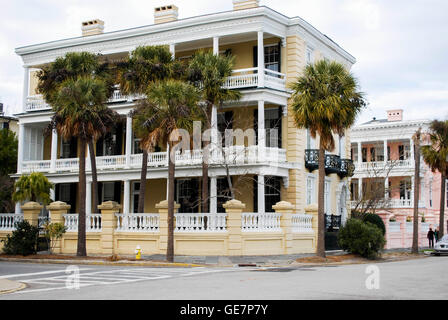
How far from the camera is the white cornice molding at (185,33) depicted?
107ft

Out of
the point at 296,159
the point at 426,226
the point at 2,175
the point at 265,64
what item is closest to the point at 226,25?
the point at 265,64

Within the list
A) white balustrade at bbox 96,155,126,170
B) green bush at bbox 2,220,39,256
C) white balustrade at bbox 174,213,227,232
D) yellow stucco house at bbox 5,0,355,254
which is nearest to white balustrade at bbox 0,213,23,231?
green bush at bbox 2,220,39,256

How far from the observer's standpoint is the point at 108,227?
2875 centimetres

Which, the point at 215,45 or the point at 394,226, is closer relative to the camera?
the point at 215,45

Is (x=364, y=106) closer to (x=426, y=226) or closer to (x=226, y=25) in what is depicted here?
A: (x=226, y=25)

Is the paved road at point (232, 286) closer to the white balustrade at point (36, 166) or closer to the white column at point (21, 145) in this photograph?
the white balustrade at point (36, 166)

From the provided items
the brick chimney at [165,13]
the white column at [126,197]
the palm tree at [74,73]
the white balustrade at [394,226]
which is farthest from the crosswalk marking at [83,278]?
the white balustrade at [394,226]

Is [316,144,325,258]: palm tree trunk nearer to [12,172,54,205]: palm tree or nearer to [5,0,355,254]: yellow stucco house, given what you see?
[5,0,355,254]: yellow stucco house

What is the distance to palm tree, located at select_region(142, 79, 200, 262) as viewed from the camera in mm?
24844

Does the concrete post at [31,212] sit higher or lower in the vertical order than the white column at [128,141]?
lower

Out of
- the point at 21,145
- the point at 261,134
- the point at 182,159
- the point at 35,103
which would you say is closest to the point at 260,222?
the point at 261,134

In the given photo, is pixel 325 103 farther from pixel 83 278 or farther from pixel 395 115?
pixel 395 115

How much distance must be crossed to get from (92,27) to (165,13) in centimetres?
604

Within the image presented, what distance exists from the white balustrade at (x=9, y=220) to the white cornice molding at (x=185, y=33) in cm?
1194
